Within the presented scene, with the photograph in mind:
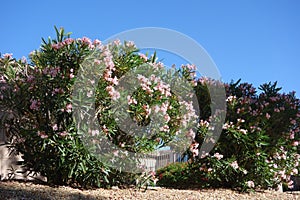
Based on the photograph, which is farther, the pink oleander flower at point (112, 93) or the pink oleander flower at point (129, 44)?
the pink oleander flower at point (129, 44)

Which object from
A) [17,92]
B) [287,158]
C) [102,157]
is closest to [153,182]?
[102,157]

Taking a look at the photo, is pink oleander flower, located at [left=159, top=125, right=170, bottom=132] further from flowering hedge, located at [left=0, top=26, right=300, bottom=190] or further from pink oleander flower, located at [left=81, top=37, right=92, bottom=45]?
pink oleander flower, located at [left=81, top=37, right=92, bottom=45]

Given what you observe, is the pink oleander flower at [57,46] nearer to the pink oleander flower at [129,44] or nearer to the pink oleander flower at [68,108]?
the pink oleander flower at [68,108]

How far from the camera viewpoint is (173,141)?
535 cm

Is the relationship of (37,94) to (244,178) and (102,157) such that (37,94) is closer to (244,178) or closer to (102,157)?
(102,157)

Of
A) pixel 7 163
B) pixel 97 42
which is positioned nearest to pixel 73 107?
pixel 97 42

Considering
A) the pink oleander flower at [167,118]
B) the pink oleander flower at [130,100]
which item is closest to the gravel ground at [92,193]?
the pink oleander flower at [167,118]

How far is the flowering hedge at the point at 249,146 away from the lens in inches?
232

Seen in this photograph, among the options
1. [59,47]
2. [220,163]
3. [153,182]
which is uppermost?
[59,47]

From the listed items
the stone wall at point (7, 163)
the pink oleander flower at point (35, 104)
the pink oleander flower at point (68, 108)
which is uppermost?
the pink oleander flower at point (35, 104)

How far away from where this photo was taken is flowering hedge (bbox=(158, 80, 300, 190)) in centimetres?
590

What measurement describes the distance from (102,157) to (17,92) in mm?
1357

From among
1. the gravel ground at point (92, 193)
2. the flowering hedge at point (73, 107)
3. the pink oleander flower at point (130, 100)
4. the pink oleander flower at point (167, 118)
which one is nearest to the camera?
the gravel ground at point (92, 193)

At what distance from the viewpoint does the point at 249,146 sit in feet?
19.6
